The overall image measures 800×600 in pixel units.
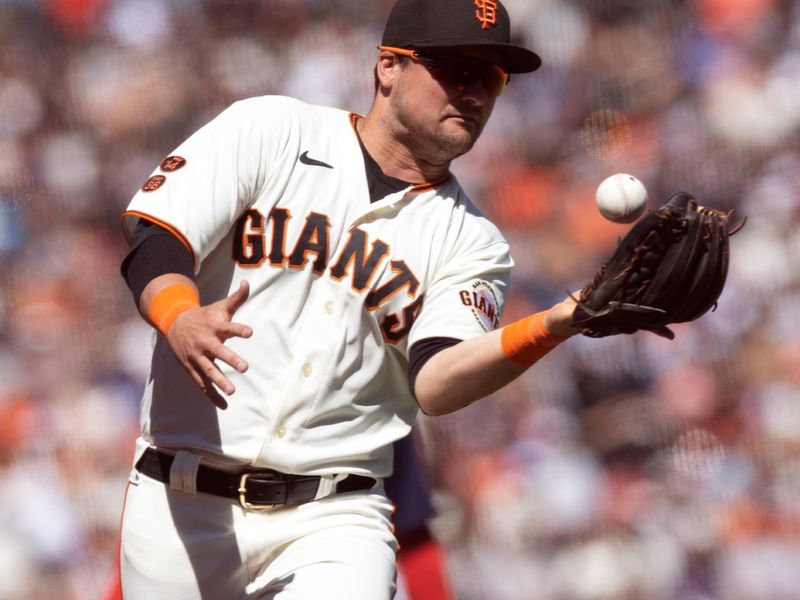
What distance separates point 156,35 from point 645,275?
322cm

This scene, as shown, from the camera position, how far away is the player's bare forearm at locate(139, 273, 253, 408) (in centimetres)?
161

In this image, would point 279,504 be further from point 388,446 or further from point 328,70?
point 328,70

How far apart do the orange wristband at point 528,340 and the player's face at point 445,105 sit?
1.60 ft

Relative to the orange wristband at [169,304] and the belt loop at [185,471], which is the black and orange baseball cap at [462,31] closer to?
the orange wristband at [169,304]

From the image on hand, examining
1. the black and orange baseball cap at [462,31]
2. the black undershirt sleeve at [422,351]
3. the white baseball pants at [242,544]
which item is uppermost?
the black and orange baseball cap at [462,31]

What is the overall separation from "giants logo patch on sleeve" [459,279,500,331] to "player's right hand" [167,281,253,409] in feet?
1.94

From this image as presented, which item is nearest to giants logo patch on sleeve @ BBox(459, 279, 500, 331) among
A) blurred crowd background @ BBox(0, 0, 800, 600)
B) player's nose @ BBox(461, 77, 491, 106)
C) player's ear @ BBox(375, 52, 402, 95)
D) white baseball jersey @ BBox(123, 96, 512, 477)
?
white baseball jersey @ BBox(123, 96, 512, 477)

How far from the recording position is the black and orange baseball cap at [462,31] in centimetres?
214

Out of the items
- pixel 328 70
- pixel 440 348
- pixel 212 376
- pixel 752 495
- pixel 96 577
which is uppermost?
pixel 212 376

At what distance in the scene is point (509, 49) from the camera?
7.07 ft

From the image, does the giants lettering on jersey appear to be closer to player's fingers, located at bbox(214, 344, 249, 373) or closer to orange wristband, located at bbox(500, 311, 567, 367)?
orange wristband, located at bbox(500, 311, 567, 367)

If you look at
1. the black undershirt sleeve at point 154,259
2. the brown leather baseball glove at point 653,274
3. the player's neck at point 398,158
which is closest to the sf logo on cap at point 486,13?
the player's neck at point 398,158

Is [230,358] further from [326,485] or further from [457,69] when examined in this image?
[457,69]

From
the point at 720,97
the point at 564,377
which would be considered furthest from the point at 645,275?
the point at 720,97
